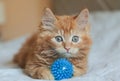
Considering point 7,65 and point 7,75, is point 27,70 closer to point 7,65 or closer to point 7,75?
point 7,75

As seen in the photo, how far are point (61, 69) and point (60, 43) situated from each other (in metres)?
0.11

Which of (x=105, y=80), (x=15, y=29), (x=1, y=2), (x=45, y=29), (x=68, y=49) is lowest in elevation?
(x=105, y=80)

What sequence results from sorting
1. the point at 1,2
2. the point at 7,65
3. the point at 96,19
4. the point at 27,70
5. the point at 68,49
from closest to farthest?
1. the point at 68,49
2. the point at 27,70
3. the point at 7,65
4. the point at 96,19
5. the point at 1,2

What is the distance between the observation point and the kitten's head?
120 cm

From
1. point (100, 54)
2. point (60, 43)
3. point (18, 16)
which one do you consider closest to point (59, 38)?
point (60, 43)

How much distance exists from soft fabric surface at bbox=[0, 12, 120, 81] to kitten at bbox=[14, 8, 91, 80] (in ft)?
0.21

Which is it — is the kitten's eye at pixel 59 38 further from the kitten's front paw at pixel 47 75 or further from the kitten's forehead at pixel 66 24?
the kitten's front paw at pixel 47 75

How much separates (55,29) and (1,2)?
1.86 metres

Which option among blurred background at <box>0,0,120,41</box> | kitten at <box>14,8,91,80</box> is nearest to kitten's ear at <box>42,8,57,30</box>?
kitten at <box>14,8,91,80</box>

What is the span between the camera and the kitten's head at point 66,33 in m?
1.20

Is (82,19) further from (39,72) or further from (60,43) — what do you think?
(39,72)

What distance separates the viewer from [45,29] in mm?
1258

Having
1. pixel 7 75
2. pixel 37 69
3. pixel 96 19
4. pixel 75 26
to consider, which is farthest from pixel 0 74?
pixel 96 19

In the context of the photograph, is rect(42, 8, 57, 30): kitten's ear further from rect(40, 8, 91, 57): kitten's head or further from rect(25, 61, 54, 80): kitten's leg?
rect(25, 61, 54, 80): kitten's leg
